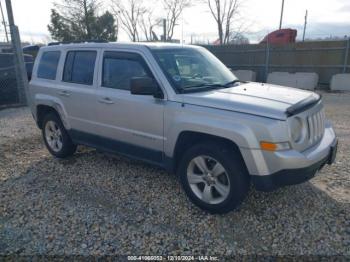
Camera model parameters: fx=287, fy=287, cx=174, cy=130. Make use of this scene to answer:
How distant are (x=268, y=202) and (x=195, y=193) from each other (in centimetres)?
90

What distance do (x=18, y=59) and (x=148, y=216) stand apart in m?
8.21

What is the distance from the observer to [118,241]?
2832mm

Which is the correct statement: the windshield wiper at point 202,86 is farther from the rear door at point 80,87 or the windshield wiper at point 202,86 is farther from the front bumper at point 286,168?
the rear door at point 80,87

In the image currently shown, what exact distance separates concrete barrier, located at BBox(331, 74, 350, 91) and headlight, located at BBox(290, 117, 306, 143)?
37.6 ft

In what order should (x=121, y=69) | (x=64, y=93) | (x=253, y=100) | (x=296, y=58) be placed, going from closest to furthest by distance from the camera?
1. (x=253, y=100)
2. (x=121, y=69)
3. (x=64, y=93)
4. (x=296, y=58)

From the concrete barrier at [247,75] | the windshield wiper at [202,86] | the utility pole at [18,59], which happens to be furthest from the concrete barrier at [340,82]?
the utility pole at [18,59]

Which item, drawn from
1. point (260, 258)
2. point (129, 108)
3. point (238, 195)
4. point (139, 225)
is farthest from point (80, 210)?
point (260, 258)

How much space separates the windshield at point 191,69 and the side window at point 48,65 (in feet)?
6.68

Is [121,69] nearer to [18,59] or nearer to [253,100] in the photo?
[253,100]

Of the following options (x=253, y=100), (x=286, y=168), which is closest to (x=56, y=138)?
(x=253, y=100)

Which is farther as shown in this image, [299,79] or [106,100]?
[299,79]

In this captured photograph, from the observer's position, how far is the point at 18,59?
9.15m

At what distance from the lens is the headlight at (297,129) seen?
9.03 ft

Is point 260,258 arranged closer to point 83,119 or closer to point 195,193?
point 195,193
